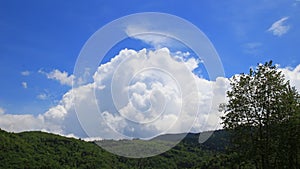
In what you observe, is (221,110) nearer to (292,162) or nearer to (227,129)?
(227,129)

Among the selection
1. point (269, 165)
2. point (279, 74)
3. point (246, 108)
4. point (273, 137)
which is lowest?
point (269, 165)

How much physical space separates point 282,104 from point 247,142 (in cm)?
410

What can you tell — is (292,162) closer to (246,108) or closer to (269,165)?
(269,165)

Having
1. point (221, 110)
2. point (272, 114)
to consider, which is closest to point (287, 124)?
point (272, 114)

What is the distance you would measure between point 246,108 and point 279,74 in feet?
12.4

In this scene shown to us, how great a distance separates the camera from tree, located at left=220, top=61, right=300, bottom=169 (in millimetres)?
28609

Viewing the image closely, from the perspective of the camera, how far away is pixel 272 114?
28.6 metres

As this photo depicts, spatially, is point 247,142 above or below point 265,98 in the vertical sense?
below

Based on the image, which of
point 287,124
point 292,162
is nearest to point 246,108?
point 287,124

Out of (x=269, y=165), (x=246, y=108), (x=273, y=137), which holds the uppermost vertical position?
(x=246, y=108)

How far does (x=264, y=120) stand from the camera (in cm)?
2848

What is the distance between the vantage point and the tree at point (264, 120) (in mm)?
28609

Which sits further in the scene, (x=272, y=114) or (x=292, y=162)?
(x=292, y=162)

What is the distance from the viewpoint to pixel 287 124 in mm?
28703
